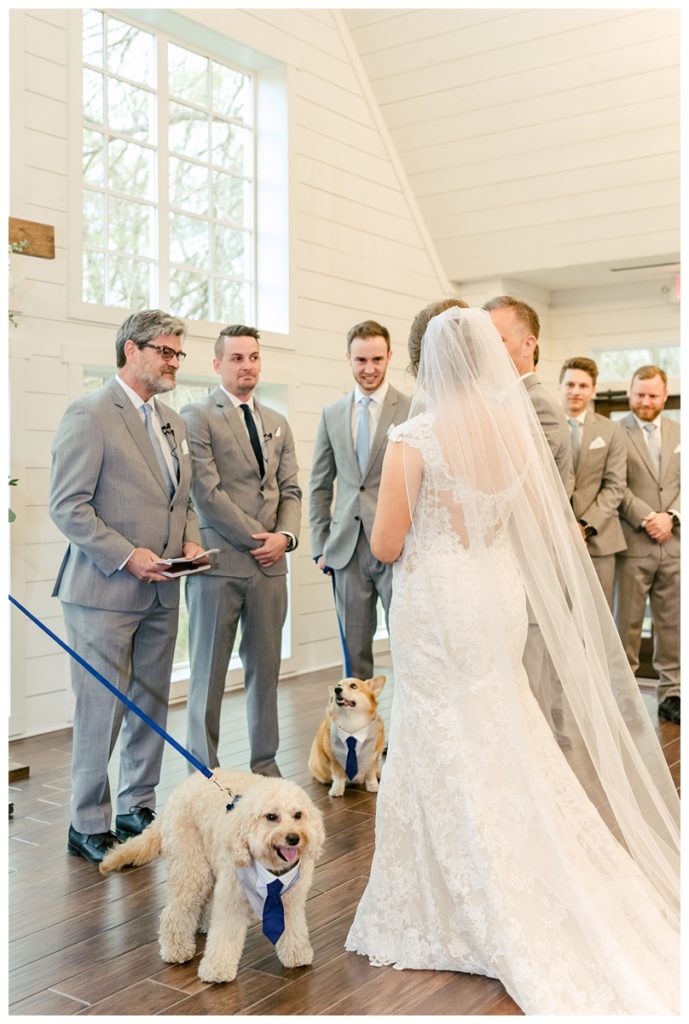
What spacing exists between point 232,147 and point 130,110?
873 millimetres

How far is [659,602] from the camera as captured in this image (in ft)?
18.6

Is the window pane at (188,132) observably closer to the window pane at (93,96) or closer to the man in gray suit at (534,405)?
the window pane at (93,96)

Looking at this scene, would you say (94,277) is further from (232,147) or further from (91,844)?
(91,844)

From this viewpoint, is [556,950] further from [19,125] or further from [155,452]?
[19,125]

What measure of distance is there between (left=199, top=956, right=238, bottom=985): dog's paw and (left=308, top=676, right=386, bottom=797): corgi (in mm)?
1484

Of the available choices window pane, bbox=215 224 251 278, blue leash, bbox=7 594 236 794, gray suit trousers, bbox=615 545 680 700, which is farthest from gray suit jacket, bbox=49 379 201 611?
window pane, bbox=215 224 251 278

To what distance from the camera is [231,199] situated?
6504 mm

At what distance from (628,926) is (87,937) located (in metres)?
1.43

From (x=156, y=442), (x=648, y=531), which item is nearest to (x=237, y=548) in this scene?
(x=156, y=442)

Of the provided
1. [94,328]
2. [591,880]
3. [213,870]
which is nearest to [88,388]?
[94,328]

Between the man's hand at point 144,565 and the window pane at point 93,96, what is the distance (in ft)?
10.7

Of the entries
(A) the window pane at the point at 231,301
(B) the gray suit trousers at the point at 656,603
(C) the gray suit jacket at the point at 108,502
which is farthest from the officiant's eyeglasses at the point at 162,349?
(B) the gray suit trousers at the point at 656,603

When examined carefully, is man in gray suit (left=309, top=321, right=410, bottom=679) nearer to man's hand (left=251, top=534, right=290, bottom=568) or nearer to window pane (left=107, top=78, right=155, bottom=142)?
man's hand (left=251, top=534, right=290, bottom=568)

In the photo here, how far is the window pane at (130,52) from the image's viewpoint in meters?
5.64
